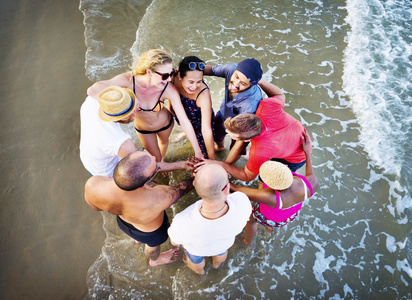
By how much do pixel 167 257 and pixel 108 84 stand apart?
8.69 ft

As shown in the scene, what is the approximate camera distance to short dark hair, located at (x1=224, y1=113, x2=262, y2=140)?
2570 millimetres

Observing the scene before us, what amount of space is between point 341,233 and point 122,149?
3806 millimetres

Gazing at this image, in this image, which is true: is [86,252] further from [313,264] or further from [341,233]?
[341,233]

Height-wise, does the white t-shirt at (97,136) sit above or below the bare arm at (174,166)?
above

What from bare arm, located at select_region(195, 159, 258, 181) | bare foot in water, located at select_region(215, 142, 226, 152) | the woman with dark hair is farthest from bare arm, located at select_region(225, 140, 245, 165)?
bare foot in water, located at select_region(215, 142, 226, 152)

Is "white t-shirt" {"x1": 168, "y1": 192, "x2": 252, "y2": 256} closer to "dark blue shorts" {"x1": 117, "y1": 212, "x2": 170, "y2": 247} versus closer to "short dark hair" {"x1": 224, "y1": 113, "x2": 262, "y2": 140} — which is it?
"dark blue shorts" {"x1": 117, "y1": 212, "x2": 170, "y2": 247}

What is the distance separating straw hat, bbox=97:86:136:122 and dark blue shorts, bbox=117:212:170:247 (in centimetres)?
128

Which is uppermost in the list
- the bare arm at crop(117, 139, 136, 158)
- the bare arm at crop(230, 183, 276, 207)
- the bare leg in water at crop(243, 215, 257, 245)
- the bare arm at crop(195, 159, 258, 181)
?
the bare arm at crop(117, 139, 136, 158)

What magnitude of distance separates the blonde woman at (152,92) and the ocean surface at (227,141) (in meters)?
1.18

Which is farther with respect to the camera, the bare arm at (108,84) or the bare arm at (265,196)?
the bare arm at (108,84)

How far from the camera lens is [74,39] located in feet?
19.7

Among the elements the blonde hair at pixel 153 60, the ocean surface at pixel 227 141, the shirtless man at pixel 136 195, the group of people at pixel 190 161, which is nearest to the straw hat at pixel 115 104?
the group of people at pixel 190 161

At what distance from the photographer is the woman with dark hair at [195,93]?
2.88 metres

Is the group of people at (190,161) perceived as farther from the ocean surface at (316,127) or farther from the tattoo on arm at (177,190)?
the ocean surface at (316,127)
